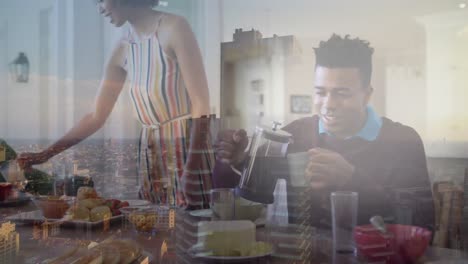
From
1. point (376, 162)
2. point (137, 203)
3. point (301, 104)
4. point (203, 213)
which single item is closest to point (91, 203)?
point (137, 203)

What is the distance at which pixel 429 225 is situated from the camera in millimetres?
1210

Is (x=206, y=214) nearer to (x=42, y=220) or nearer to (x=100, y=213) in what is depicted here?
(x=100, y=213)

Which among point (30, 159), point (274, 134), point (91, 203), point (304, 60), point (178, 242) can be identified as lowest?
point (178, 242)

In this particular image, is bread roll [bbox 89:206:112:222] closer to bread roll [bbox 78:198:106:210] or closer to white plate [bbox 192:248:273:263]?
bread roll [bbox 78:198:106:210]

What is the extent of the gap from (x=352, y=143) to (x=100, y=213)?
0.95 m

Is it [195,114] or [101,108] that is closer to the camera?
[195,114]

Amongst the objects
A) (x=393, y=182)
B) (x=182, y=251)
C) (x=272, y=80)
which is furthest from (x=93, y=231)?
(x=393, y=182)

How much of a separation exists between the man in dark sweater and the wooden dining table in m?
0.09

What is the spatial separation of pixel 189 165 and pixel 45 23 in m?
0.87

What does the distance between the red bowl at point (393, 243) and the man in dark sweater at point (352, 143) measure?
4 centimetres

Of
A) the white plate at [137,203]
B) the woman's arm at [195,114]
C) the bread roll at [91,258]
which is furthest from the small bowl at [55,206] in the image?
the woman's arm at [195,114]

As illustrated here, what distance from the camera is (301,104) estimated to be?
1222 millimetres

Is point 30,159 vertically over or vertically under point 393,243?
over

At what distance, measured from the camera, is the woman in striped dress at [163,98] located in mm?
1399
